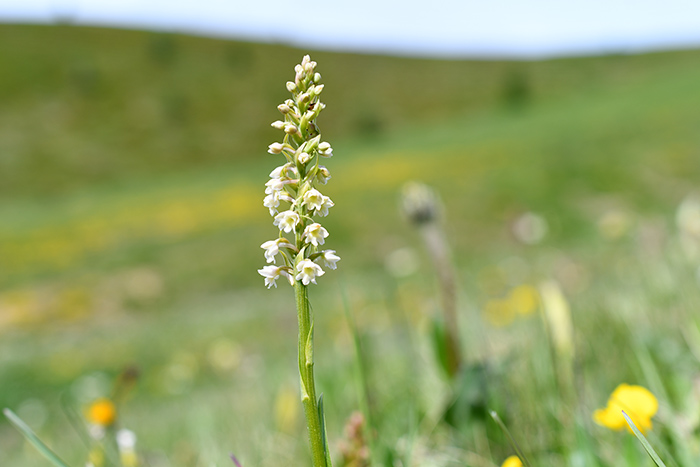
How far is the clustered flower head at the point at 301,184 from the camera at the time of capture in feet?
2.34

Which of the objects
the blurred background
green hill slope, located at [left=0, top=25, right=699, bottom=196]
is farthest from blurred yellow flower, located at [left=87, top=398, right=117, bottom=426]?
green hill slope, located at [left=0, top=25, right=699, bottom=196]

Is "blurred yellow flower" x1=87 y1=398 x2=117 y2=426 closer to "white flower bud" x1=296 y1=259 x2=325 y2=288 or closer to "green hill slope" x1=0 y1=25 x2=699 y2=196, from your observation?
"white flower bud" x1=296 y1=259 x2=325 y2=288

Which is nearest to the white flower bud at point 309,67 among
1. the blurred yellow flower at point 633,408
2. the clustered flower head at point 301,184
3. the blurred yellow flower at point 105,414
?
the clustered flower head at point 301,184

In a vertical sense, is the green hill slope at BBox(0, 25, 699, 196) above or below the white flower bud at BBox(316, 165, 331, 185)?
above

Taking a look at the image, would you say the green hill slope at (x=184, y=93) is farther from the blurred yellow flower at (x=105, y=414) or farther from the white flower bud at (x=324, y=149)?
the white flower bud at (x=324, y=149)

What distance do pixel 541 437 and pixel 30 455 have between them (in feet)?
9.01

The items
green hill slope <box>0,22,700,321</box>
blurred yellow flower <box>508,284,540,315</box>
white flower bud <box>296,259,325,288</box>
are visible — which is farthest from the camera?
green hill slope <box>0,22,700,321</box>

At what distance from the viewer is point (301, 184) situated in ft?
2.41

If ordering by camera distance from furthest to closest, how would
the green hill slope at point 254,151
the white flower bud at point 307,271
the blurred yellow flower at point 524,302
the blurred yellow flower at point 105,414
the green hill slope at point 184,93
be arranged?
1. the green hill slope at point 184,93
2. the green hill slope at point 254,151
3. the blurred yellow flower at point 524,302
4. the blurred yellow flower at point 105,414
5. the white flower bud at point 307,271

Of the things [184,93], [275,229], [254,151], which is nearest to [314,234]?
[275,229]

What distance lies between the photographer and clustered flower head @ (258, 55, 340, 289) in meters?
0.71

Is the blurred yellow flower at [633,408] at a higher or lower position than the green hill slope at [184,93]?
lower

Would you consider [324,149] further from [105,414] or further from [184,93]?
[184,93]

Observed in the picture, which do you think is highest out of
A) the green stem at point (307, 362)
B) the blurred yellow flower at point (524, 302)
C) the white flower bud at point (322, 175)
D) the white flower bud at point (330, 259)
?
the blurred yellow flower at point (524, 302)
